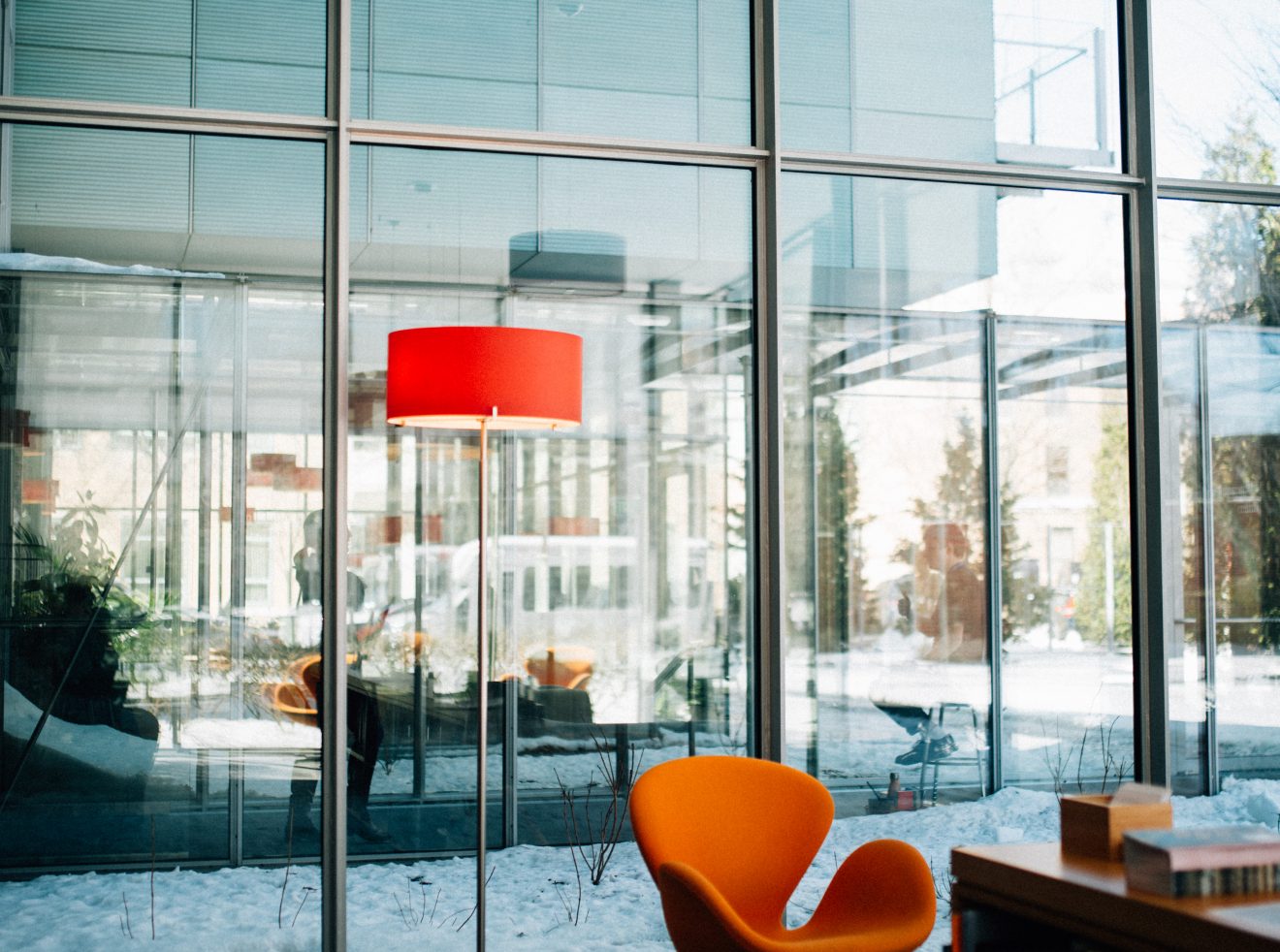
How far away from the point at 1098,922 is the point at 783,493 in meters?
2.21

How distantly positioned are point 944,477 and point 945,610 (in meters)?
0.49

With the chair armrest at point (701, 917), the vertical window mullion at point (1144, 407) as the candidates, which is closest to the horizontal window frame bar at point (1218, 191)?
the vertical window mullion at point (1144, 407)

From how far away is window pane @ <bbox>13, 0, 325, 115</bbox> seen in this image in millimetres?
Result: 3816

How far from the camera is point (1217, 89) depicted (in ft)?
15.6

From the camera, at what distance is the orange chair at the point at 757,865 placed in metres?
3.00

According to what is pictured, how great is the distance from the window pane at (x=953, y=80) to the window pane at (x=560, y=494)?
45 centimetres

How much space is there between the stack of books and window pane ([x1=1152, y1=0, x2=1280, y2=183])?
3.10 metres

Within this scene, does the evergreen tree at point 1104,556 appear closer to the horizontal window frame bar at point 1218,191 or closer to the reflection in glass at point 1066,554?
the reflection in glass at point 1066,554

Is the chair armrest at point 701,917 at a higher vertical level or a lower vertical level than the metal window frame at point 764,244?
lower

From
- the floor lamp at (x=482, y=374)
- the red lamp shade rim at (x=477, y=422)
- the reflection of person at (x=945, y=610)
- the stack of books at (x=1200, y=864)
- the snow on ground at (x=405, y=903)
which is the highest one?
the floor lamp at (x=482, y=374)

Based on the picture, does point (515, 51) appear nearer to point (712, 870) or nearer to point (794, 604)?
point (794, 604)

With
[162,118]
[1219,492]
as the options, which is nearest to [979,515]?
[1219,492]

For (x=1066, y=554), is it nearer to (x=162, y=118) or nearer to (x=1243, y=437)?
(x=1243, y=437)

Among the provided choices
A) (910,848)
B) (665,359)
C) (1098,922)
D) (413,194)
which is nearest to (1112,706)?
(910,848)
